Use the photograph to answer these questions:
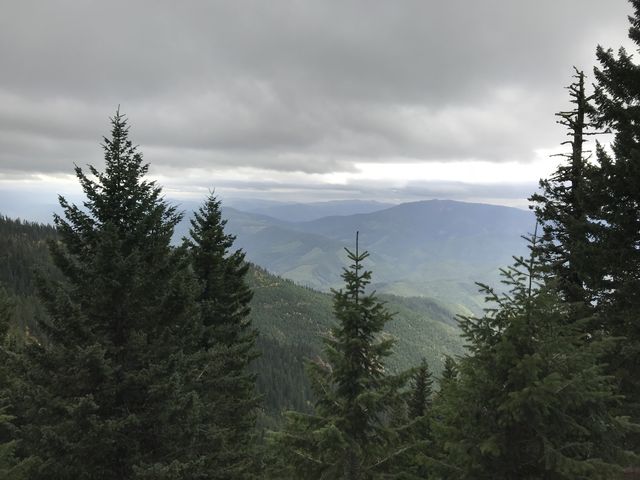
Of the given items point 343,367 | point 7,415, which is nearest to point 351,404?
point 343,367

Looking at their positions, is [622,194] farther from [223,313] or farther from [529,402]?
[223,313]

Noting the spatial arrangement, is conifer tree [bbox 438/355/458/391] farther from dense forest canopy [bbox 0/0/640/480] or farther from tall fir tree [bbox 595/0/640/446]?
tall fir tree [bbox 595/0/640/446]

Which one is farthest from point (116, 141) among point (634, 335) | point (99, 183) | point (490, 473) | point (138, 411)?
point (634, 335)

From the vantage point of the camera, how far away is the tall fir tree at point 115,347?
925 cm

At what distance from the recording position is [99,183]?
436 inches

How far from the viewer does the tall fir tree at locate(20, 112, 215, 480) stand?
30.3 feet

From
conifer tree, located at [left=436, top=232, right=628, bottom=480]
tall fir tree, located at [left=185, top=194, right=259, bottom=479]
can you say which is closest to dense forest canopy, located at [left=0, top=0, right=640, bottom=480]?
conifer tree, located at [left=436, top=232, right=628, bottom=480]

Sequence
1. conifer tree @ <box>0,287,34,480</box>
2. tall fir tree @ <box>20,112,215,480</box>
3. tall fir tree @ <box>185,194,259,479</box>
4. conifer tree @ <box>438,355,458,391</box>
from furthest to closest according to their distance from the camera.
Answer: tall fir tree @ <box>185,194,259,479</box> → conifer tree @ <box>438,355,458,391</box> → tall fir tree @ <box>20,112,215,480</box> → conifer tree @ <box>0,287,34,480</box>

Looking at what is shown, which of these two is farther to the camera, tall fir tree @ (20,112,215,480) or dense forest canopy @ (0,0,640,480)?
tall fir tree @ (20,112,215,480)

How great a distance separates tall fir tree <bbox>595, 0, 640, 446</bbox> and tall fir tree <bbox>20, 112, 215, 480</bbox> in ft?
42.8

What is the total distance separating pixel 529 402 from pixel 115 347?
31.9ft

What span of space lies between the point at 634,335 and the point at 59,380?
16640 millimetres

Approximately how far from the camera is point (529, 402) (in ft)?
25.6

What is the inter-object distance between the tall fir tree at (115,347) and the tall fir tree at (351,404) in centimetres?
269
